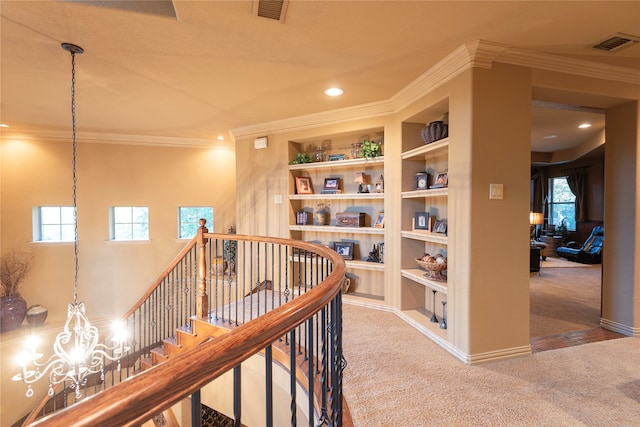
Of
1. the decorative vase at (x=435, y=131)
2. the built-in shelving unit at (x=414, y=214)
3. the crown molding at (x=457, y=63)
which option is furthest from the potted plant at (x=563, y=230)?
the crown molding at (x=457, y=63)

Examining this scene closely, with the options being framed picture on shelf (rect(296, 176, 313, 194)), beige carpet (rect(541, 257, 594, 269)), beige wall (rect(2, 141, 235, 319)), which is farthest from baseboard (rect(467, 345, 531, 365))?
beige carpet (rect(541, 257, 594, 269))

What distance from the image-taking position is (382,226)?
3.81 m

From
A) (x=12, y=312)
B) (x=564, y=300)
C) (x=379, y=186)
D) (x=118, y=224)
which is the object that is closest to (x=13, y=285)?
(x=12, y=312)

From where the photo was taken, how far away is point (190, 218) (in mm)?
6016

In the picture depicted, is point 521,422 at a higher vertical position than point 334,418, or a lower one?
lower

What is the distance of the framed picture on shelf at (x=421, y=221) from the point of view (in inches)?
135

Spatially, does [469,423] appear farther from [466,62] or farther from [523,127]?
[466,62]

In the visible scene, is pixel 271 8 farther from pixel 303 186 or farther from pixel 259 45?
pixel 303 186

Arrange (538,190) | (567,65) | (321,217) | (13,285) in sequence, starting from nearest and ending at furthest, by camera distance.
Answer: (567,65) → (321,217) → (13,285) → (538,190)

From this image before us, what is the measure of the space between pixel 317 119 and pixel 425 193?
1.80 meters

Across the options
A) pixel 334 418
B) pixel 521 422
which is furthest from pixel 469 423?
pixel 334 418

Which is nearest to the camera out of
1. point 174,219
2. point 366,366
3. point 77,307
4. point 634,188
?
point 366,366

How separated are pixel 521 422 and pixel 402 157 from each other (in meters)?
2.49

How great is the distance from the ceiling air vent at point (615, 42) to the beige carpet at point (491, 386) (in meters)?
2.46
